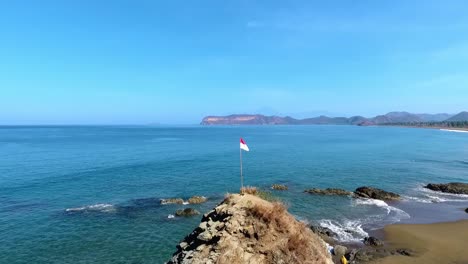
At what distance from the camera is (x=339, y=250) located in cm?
2603

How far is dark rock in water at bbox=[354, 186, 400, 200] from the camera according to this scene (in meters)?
45.6

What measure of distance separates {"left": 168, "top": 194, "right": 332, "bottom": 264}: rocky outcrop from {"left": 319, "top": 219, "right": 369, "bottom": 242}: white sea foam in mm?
14053

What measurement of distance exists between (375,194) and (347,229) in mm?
16244

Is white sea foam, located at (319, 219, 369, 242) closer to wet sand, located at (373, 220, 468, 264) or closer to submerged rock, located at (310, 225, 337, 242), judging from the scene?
submerged rock, located at (310, 225, 337, 242)

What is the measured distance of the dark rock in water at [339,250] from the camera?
25.8 meters

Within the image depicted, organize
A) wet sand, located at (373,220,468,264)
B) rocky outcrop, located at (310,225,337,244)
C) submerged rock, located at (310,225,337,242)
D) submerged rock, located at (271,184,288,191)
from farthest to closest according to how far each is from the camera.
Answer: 1. submerged rock, located at (271,184,288,191)
2. submerged rock, located at (310,225,337,242)
3. rocky outcrop, located at (310,225,337,244)
4. wet sand, located at (373,220,468,264)

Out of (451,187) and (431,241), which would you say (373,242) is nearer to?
(431,241)

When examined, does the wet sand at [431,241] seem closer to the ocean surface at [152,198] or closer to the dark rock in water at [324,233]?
the ocean surface at [152,198]

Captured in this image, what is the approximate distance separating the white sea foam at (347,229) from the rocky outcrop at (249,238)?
14.1 metres

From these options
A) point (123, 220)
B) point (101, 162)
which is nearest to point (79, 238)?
point (123, 220)

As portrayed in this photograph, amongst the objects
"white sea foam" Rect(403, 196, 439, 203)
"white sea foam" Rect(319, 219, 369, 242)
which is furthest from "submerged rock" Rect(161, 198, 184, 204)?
"white sea foam" Rect(403, 196, 439, 203)

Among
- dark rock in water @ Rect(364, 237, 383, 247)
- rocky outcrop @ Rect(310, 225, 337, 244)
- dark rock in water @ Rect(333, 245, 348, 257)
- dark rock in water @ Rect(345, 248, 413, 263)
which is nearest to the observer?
dark rock in water @ Rect(345, 248, 413, 263)

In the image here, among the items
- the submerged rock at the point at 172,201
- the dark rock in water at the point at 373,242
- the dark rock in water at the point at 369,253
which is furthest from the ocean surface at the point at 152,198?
the dark rock in water at the point at 369,253

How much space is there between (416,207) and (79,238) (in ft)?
129
